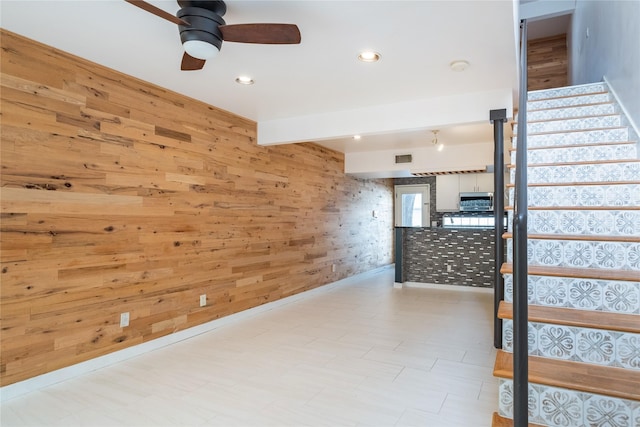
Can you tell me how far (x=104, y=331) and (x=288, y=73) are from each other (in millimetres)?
2659

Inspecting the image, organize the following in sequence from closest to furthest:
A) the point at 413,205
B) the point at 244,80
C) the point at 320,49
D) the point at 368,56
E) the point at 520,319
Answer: the point at 520,319
the point at 320,49
the point at 368,56
the point at 244,80
the point at 413,205

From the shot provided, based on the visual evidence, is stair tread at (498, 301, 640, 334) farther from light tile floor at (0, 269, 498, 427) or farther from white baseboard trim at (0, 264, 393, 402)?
white baseboard trim at (0, 264, 393, 402)

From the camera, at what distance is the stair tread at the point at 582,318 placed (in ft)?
5.29

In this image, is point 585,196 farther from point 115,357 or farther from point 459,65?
point 115,357

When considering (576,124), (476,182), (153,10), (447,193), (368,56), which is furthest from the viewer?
(447,193)

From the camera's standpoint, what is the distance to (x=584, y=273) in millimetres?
1896

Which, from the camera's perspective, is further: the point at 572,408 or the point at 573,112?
the point at 573,112

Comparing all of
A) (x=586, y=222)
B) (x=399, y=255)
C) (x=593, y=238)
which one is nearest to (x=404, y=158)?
(x=399, y=255)

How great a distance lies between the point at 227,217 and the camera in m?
4.18

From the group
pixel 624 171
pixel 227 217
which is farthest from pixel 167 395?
pixel 624 171

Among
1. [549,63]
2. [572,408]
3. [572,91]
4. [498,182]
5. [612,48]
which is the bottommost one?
[572,408]

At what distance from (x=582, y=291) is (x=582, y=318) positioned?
0.21 m

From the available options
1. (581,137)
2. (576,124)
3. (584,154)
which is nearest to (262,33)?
(584,154)

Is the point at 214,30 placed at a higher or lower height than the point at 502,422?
Result: higher
